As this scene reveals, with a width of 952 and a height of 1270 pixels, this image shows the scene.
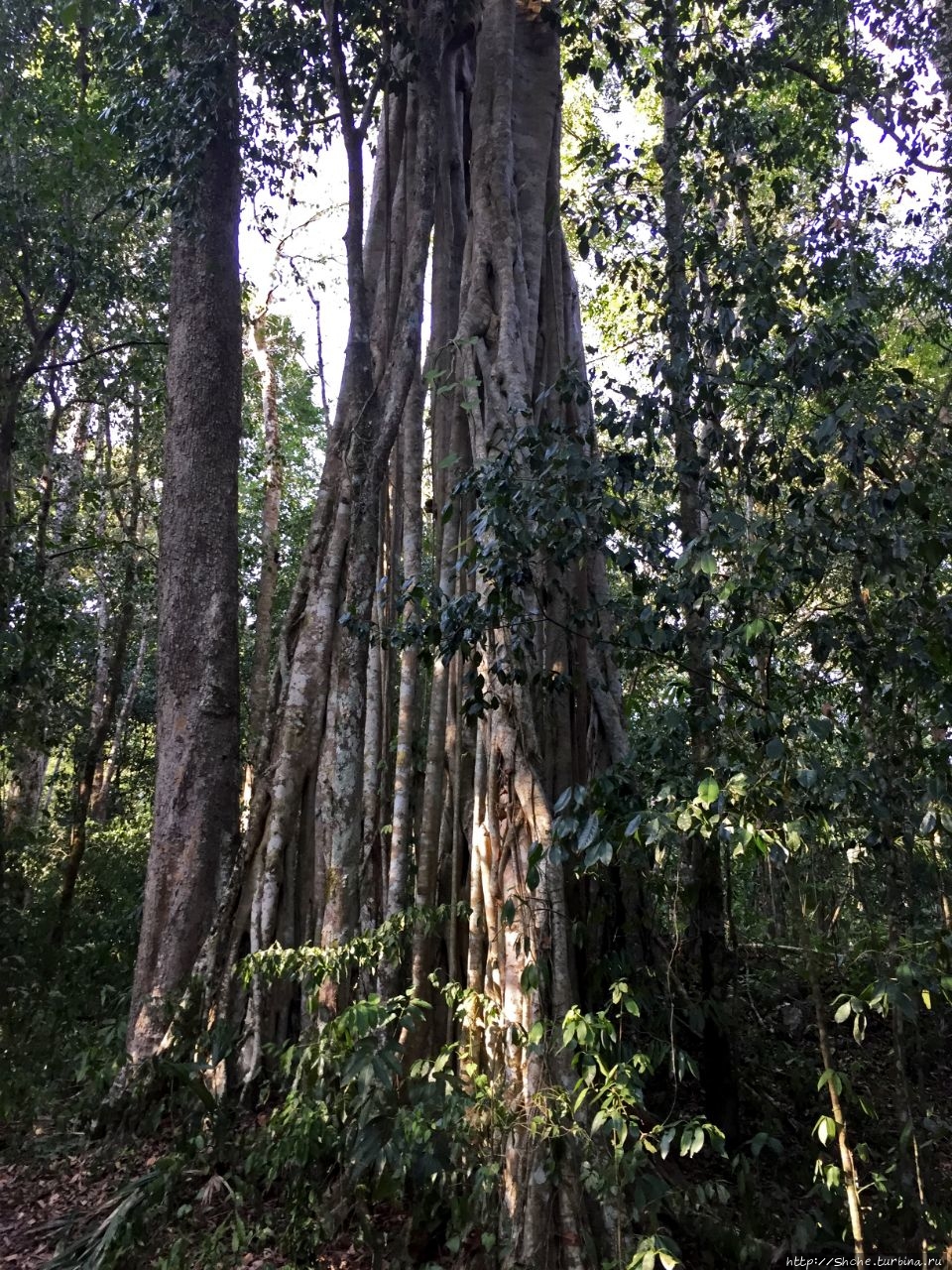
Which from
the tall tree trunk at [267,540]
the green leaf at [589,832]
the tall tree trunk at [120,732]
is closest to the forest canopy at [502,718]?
the green leaf at [589,832]

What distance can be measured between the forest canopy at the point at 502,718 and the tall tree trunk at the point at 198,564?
27mm

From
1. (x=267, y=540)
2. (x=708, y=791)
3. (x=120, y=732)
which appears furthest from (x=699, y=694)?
(x=120, y=732)

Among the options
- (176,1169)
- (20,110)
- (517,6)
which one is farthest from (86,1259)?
(20,110)

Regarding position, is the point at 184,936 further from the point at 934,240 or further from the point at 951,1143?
the point at 934,240

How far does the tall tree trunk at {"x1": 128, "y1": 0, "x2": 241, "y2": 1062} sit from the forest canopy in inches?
1.0

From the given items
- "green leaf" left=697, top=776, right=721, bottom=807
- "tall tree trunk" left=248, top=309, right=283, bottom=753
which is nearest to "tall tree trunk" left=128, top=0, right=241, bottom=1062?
"green leaf" left=697, top=776, right=721, bottom=807

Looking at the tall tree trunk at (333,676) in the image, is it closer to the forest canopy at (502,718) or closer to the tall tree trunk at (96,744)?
the forest canopy at (502,718)

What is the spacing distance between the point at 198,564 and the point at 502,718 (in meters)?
2.83

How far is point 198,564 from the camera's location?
19.8 feet

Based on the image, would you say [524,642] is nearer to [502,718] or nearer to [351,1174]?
[502,718]

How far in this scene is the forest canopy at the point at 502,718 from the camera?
3.30m

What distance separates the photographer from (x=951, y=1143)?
213 inches

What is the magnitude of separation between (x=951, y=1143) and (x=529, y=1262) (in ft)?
11.3

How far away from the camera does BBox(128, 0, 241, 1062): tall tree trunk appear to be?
5.44 metres
